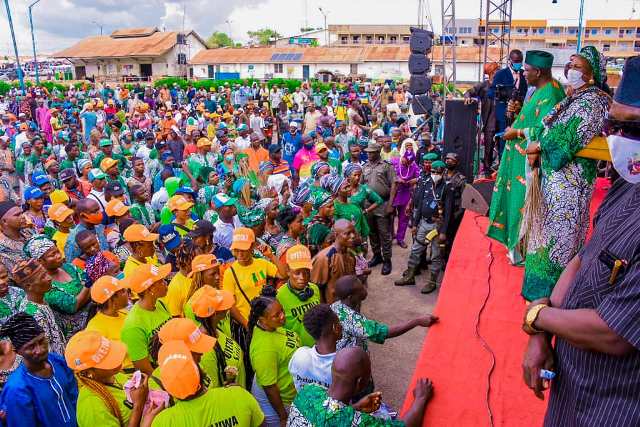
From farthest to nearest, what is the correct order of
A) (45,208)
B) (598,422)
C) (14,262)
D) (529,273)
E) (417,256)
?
(417,256) < (45,208) < (14,262) < (529,273) < (598,422)

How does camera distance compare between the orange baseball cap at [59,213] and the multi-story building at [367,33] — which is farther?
the multi-story building at [367,33]

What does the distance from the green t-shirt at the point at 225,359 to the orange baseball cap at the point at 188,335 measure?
1.07 feet

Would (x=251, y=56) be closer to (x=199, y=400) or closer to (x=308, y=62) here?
(x=308, y=62)

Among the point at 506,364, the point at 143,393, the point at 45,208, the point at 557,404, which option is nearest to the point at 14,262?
the point at 45,208

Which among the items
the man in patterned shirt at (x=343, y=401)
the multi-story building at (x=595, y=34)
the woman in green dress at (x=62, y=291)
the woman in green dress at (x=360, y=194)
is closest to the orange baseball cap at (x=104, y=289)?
the woman in green dress at (x=62, y=291)

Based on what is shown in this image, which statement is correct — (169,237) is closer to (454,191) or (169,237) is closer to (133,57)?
(454,191)

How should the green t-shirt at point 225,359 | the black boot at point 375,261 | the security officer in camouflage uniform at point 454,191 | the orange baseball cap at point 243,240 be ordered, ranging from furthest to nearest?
the black boot at point 375,261
the security officer in camouflage uniform at point 454,191
the orange baseball cap at point 243,240
the green t-shirt at point 225,359

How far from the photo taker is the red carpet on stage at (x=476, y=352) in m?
2.73

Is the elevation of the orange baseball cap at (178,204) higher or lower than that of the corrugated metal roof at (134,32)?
lower

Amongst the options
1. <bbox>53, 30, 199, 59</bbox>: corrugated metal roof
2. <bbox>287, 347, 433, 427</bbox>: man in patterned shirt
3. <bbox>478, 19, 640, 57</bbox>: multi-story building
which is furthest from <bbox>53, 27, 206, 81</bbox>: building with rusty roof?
<bbox>287, 347, 433, 427</bbox>: man in patterned shirt

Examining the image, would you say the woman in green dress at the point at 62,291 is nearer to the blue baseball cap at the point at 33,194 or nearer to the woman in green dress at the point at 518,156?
the blue baseball cap at the point at 33,194

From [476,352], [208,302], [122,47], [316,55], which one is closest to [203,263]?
[208,302]

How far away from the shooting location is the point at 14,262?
4648 mm

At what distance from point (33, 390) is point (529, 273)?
3241mm
